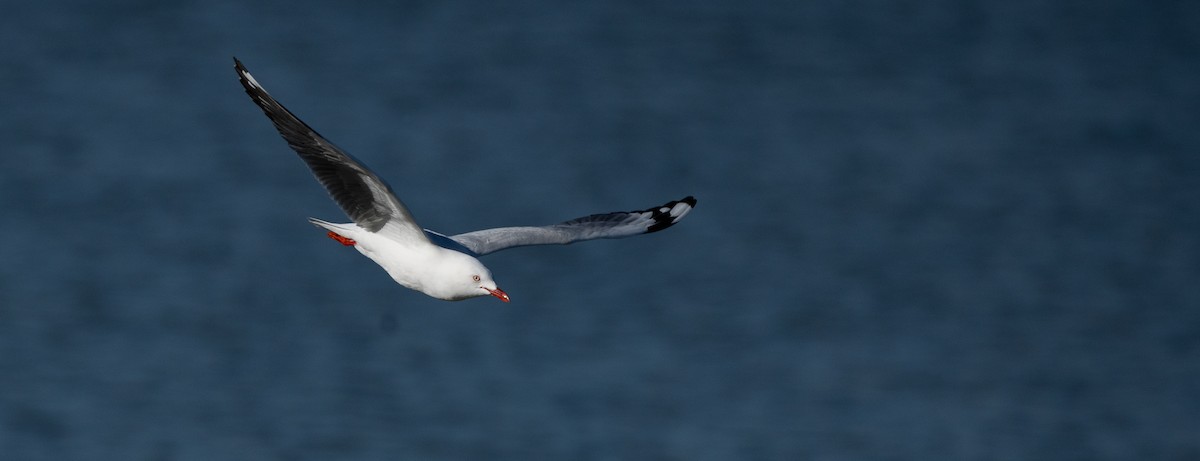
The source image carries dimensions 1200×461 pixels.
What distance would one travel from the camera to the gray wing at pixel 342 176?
347 inches

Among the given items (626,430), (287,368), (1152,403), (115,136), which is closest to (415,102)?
(115,136)

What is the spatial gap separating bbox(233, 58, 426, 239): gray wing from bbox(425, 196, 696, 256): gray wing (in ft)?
1.05

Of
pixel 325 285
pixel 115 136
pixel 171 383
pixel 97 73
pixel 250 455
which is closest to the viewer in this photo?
pixel 250 455

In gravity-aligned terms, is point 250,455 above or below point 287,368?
below

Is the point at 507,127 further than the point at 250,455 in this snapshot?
Yes

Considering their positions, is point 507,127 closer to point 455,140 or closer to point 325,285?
point 455,140

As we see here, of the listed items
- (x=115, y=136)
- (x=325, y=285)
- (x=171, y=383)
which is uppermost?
(x=115, y=136)

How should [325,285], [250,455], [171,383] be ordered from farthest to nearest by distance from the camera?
[325,285] → [171,383] → [250,455]

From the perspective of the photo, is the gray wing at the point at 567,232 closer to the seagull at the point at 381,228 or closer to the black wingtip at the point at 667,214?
the black wingtip at the point at 667,214

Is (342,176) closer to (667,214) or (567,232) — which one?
(567,232)

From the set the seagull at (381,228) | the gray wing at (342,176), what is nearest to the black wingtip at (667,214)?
the seagull at (381,228)

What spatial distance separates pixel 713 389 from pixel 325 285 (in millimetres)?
4071

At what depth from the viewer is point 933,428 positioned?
55.1 feet

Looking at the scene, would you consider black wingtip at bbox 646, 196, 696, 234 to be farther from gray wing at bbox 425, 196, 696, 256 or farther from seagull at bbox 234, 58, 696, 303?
seagull at bbox 234, 58, 696, 303
